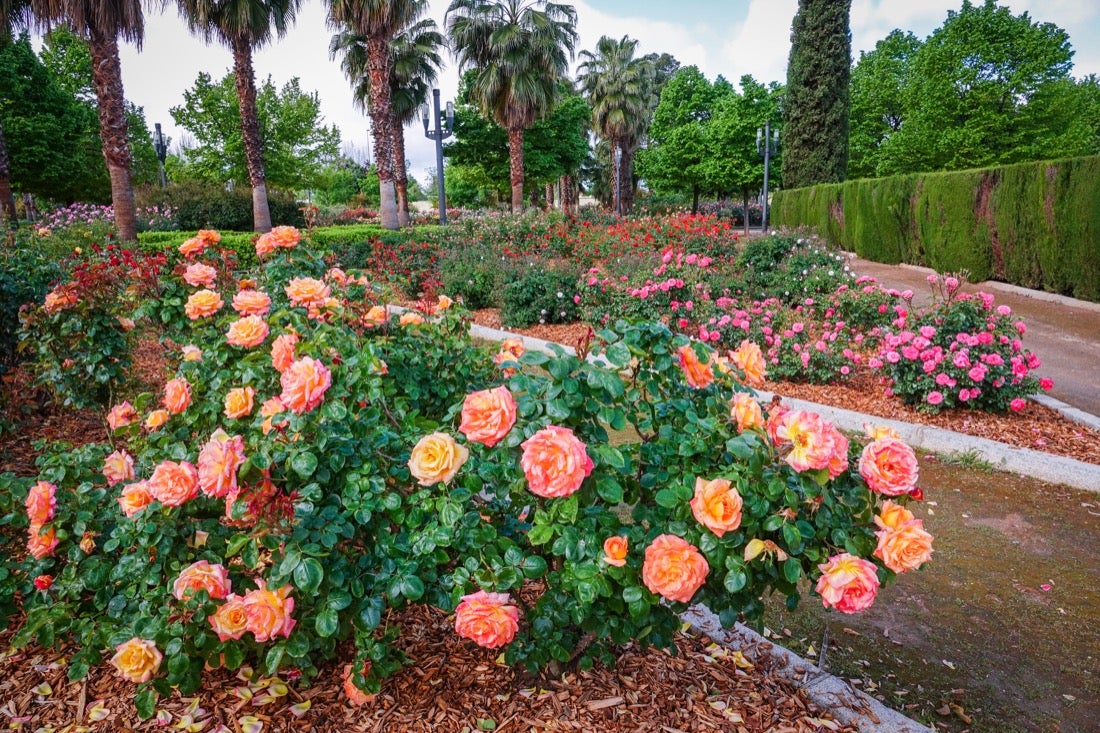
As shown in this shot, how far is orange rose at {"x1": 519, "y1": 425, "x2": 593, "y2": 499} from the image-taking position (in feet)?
4.01

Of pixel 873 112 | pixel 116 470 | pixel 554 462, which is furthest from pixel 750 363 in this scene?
pixel 873 112

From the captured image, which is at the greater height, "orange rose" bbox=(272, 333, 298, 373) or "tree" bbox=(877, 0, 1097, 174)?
"tree" bbox=(877, 0, 1097, 174)

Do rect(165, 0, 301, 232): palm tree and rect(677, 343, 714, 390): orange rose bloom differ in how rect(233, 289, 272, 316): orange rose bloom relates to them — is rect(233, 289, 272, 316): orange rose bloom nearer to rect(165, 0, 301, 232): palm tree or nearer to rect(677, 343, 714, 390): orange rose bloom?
rect(677, 343, 714, 390): orange rose bloom

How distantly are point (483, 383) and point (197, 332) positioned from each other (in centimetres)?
130

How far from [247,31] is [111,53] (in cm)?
370

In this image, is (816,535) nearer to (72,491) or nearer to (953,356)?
(72,491)

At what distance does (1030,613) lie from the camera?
257 cm

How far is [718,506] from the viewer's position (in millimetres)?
1305

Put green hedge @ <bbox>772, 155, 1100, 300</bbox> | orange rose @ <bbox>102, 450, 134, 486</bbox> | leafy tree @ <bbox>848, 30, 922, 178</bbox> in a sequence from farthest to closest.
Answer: leafy tree @ <bbox>848, 30, 922, 178</bbox> < green hedge @ <bbox>772, 155, 1100, 300</bbox> < orange rose @ <bbox>102, 450, 134, 486</bbox>

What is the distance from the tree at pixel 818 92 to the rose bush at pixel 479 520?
2067cm

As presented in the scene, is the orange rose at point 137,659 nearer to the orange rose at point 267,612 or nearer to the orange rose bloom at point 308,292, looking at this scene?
the orange rose at point 267,612

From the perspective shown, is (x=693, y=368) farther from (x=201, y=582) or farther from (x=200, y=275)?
(x=200, y=275)

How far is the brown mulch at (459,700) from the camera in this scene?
171 centimetres

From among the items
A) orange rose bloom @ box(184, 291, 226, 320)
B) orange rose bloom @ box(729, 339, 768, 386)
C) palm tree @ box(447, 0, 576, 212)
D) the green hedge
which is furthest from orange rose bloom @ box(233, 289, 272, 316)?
palm tree @ box(447, 0, 576, 212)
